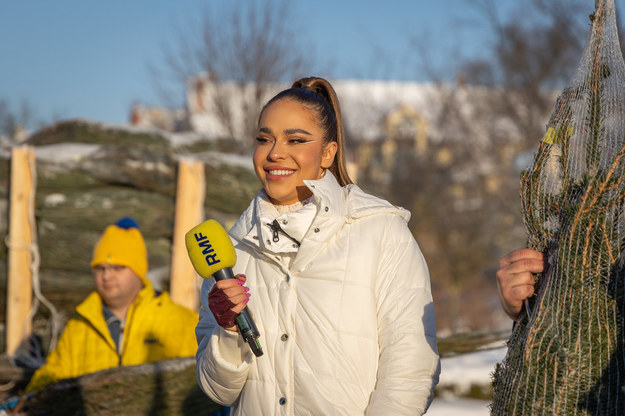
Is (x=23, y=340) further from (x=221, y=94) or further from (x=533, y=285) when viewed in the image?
(x=221, y=94)

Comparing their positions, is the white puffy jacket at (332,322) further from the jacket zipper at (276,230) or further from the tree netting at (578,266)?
the tree netting at (578,266)

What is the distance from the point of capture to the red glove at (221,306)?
9.28 ft

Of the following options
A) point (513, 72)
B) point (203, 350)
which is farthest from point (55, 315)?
point (513, 72)

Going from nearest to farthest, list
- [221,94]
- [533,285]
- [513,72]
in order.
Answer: [533,285] < [221,94] < [513,72]

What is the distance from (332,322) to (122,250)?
2.97 meters

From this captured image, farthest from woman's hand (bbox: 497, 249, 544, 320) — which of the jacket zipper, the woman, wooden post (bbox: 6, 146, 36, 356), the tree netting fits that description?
wooden post (bbox: 6, 146, 36, 356)

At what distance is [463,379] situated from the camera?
594 cm

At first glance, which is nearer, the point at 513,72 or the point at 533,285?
the point at 533,285

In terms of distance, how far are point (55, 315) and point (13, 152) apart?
1528 millimetres

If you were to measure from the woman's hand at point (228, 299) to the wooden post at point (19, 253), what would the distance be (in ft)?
15.5

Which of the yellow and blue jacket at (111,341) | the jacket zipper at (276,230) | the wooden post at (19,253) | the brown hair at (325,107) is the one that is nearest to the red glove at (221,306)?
the jacket zipper at (276,230)

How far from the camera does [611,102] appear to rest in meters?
2.75

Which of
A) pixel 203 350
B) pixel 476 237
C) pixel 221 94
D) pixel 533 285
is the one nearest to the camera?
pixel 533 285

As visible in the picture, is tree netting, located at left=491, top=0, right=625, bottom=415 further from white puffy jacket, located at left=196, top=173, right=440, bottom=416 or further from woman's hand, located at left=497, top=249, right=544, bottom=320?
white puffy jacket, located at left=196, top=173, right=440, bottom=416
